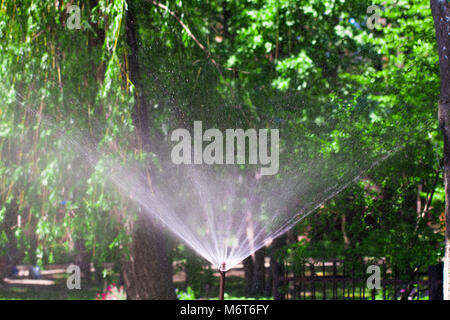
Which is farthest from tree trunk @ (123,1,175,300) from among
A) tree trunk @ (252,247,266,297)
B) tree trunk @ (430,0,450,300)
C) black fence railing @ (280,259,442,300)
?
tree trunk @ (252,247,266,297)

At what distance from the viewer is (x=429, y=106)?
7.04 meters

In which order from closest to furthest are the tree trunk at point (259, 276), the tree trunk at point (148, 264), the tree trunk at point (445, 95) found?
1. the tree trunk at point (445, 95)
2. the tree trunk at point (148, 264)
3. the tree trunk at point (259, 276)

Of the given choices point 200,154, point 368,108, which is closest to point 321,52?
point 368,108

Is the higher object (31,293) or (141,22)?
(141,22)

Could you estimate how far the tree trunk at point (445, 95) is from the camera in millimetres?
4496

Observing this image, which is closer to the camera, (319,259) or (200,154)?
(200,154)

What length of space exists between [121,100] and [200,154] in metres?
1.52

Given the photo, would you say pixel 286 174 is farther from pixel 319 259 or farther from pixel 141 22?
pixel 141 22

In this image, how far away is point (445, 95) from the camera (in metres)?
4.59

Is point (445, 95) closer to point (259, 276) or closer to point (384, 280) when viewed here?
point (384, 280)

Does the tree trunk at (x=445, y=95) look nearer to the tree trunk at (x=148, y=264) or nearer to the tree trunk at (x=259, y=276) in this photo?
the tree trunk at (x=148, y=264)

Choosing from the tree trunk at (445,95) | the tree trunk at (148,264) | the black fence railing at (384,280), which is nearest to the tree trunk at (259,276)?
the black fence railing at (384,280)

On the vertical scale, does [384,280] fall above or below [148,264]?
below

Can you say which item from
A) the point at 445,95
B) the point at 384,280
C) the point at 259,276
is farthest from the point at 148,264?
the point at 259,276
